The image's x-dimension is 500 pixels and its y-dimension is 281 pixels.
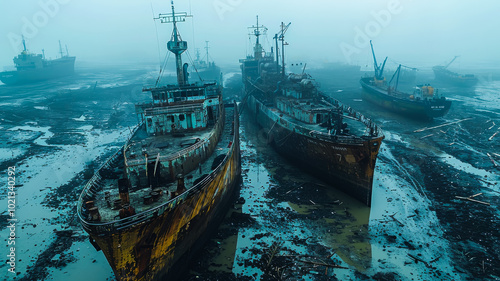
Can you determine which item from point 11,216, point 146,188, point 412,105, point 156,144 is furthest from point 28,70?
point 412,105

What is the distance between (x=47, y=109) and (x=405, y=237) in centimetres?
6038

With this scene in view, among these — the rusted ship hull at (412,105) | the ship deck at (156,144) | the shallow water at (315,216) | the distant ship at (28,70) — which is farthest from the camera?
the distant ship at (28,70)

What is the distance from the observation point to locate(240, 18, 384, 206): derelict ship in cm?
2061

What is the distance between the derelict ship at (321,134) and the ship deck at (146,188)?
7248 mm

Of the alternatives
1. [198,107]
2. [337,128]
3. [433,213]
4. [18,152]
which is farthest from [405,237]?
[18,152]

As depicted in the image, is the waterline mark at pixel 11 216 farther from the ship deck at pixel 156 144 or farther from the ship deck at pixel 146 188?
the ship deck at pixel 156 144

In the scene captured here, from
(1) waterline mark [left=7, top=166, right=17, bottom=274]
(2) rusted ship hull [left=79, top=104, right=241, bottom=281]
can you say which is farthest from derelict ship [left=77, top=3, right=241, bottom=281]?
(1) waterline mark [left=7, top=166, right=17, bottom=274]

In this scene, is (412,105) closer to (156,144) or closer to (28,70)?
(156,144)

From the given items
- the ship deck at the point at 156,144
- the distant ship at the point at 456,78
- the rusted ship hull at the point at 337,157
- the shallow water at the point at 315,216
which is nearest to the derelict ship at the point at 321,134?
the rusted ship hull at the point at 337,157

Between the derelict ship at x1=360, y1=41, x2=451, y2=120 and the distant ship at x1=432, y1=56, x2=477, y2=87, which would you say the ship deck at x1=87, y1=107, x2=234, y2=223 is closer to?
the derelict ship at x1=360, y1=41, x2=451, y2=120

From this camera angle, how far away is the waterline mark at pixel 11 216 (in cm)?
1562

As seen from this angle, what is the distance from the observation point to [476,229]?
1739 cm

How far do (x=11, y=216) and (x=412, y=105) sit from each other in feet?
158

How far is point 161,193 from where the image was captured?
14.0 meters
